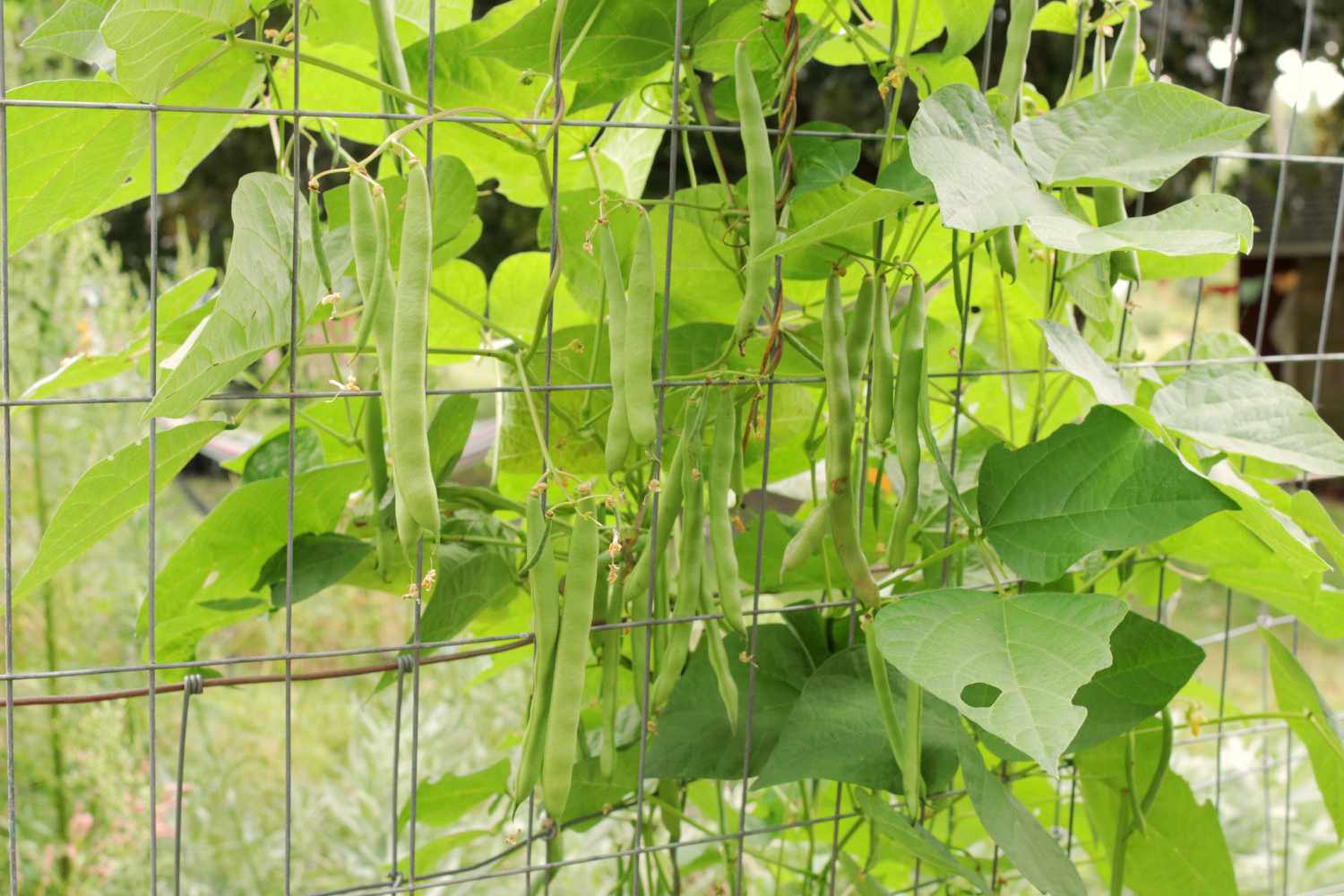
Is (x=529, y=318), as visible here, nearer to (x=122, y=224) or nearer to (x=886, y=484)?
(x=886, y=484)

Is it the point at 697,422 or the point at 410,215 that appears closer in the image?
the point at 410,215

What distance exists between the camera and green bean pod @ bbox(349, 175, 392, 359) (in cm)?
57

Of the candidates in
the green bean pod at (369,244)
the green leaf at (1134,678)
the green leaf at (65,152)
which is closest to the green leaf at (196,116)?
the green leaf at (65,152)

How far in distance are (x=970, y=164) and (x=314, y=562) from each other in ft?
1.42

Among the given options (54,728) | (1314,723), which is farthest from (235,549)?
(54,728)

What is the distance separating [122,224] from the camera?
5.16 m

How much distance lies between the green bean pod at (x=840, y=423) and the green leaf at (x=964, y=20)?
6.2 inches

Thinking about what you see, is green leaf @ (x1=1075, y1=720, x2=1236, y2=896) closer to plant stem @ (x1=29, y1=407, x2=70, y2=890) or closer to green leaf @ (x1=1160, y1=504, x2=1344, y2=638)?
green leaf @ (x1=1160, y1=504, x2=1344, y2=638)

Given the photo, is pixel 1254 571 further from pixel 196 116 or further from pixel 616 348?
pixel 196 116

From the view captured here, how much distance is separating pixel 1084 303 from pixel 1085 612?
0.23 m

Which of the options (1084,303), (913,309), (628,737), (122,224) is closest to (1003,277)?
(1084,303)

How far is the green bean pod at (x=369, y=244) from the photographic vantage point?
57 cm

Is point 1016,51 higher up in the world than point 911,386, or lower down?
higher up

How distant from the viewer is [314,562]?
0.75 metres
